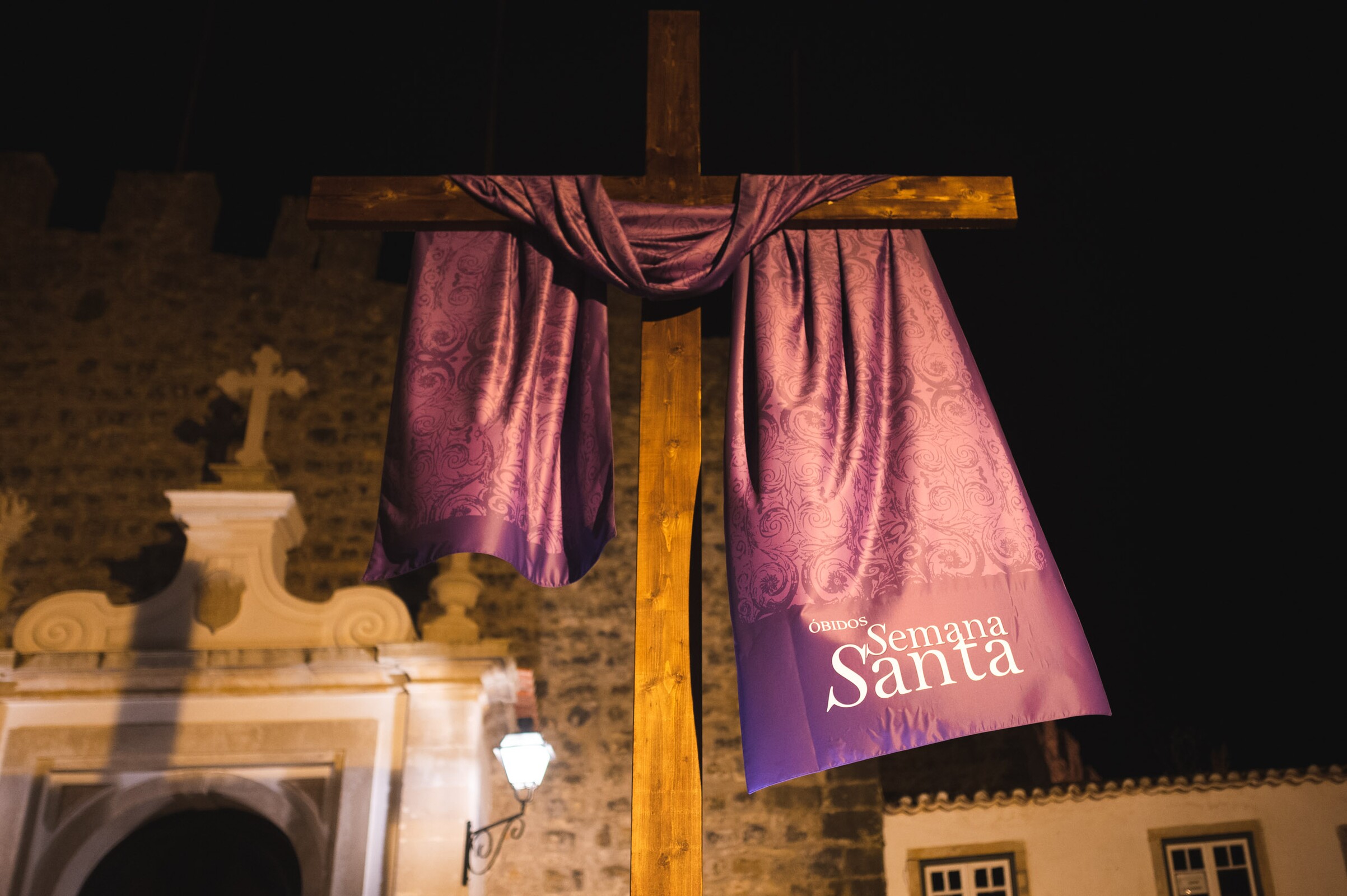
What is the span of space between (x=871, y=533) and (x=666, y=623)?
1.82 ft

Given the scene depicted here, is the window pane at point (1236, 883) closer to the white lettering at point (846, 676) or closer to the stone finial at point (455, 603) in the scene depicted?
the stone finial at point (455, 603)

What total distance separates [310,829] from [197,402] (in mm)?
3383

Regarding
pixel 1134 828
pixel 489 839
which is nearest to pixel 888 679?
pixel 489 839

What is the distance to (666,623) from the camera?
7.72ft

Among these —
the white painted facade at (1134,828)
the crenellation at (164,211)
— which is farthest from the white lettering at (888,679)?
the crenellation at (164,211)

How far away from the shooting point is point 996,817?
7133mm

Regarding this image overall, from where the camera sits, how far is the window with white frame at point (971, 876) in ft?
22.6

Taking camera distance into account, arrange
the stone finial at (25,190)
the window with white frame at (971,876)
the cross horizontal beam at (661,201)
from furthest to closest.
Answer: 1. the stone finial at (25,190)
2. the window with white frame at (971,876)
3. the cross horizontal beam at (661,201)

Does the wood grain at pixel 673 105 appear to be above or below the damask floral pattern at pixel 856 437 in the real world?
above

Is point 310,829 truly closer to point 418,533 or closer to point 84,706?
point 84,706

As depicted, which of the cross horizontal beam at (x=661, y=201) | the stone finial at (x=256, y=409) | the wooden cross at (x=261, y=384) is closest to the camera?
the cross horizontal beam at (x=661, y=201)

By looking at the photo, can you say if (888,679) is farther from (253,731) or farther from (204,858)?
(204,858)

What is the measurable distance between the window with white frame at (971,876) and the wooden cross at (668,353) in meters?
5.21

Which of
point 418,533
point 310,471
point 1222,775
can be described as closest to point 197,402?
point 310,471
